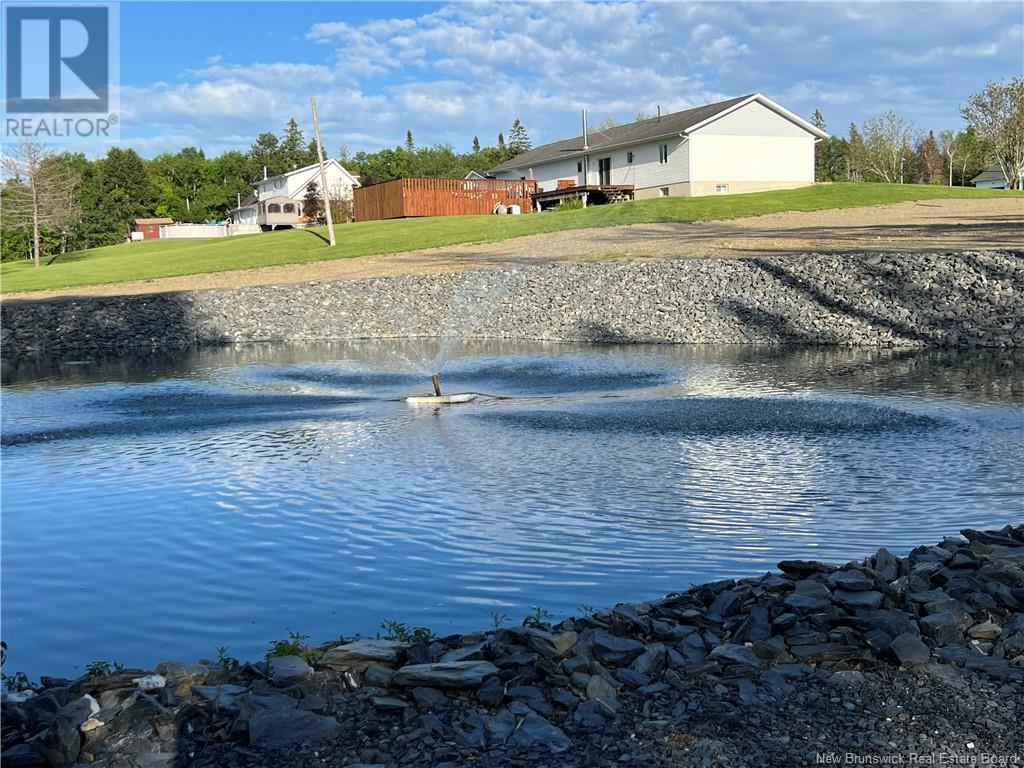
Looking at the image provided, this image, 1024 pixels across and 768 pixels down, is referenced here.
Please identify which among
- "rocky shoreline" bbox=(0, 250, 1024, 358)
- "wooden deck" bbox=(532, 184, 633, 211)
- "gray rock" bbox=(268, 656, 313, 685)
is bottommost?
"gray rock" bbox=(268, 656, 313, 685)

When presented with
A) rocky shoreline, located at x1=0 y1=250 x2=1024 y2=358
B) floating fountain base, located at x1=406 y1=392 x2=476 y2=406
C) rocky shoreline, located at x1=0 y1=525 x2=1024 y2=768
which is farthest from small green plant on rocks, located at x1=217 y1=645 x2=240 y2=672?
rocky shoreline, located at x1=0 y1=250 x2=1024 y2=358

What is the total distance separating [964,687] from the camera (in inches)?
181

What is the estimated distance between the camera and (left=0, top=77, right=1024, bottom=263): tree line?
203 ft

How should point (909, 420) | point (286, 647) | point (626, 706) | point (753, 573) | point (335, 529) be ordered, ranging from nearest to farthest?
1. point (626, 706)
2. point (286, 647)
3. point (753, 573)
4. point (335, 529)
5. point (909, 420)

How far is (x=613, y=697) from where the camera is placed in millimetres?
4629

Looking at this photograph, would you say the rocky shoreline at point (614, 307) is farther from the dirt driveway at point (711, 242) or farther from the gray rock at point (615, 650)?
the gray rock at point (615, 650)

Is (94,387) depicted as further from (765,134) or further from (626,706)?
(765,134)

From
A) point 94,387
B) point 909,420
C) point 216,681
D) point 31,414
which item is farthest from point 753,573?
point 94,387

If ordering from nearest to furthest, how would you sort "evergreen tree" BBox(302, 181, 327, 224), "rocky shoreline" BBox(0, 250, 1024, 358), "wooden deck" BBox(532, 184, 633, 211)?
"rocky shoreline" BBox(0, 250, 1024, 358) → "wooden deck" BBox(532, 184, 633, 211) → "evergreen tree" BBox(302, 181, 327, 224)

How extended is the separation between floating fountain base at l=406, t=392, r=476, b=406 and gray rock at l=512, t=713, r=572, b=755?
1125 cm

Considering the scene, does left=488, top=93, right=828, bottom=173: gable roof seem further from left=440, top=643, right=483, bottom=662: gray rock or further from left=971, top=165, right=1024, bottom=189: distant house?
left=440, top=643, right=483, bottom=662: gray rock

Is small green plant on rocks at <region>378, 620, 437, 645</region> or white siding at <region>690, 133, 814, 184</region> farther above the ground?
white siding at <region>690, 133, 814, 184</region>

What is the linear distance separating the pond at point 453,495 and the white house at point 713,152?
39.7 metres

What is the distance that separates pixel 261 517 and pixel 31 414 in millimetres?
9233
